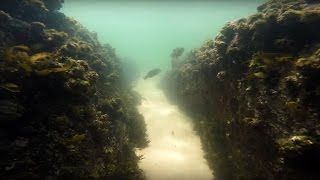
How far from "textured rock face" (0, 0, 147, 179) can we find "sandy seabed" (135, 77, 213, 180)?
3.06ft

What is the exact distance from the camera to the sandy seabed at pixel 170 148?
9.73m

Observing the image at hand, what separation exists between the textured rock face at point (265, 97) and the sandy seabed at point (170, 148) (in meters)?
0.63

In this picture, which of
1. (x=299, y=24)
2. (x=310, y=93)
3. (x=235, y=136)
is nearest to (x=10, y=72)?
(x=235, y=136)

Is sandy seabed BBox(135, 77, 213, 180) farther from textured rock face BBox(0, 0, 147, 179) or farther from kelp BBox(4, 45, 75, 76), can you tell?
kelp BBox(4, 45, 75, 76)

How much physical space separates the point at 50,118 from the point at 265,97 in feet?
18.5

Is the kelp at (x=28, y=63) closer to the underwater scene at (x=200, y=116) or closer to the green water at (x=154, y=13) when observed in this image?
the underwater scene at (x=200, y=116)

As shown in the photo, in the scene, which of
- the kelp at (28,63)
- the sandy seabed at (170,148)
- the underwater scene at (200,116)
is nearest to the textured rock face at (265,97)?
the underwater scene at (200,116)

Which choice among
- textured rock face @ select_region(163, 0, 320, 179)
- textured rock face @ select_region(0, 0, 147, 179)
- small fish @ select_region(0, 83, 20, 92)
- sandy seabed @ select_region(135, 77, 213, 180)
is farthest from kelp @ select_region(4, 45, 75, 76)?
textured rock face @ select_region(163, 0, 320, 179)

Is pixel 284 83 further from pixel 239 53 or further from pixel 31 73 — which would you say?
pixel 31 73

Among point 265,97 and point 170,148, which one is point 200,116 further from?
point 265,97

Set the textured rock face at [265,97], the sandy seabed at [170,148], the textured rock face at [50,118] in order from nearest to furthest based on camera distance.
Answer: the textured rock face at [265,97] < the textured rock face at [50,118] < the sandy seabed at [170,148]

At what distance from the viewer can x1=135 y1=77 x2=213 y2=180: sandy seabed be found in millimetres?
9734

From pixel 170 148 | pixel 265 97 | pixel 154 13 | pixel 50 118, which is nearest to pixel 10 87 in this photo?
pixel 50 118

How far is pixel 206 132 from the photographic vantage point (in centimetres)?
1089
